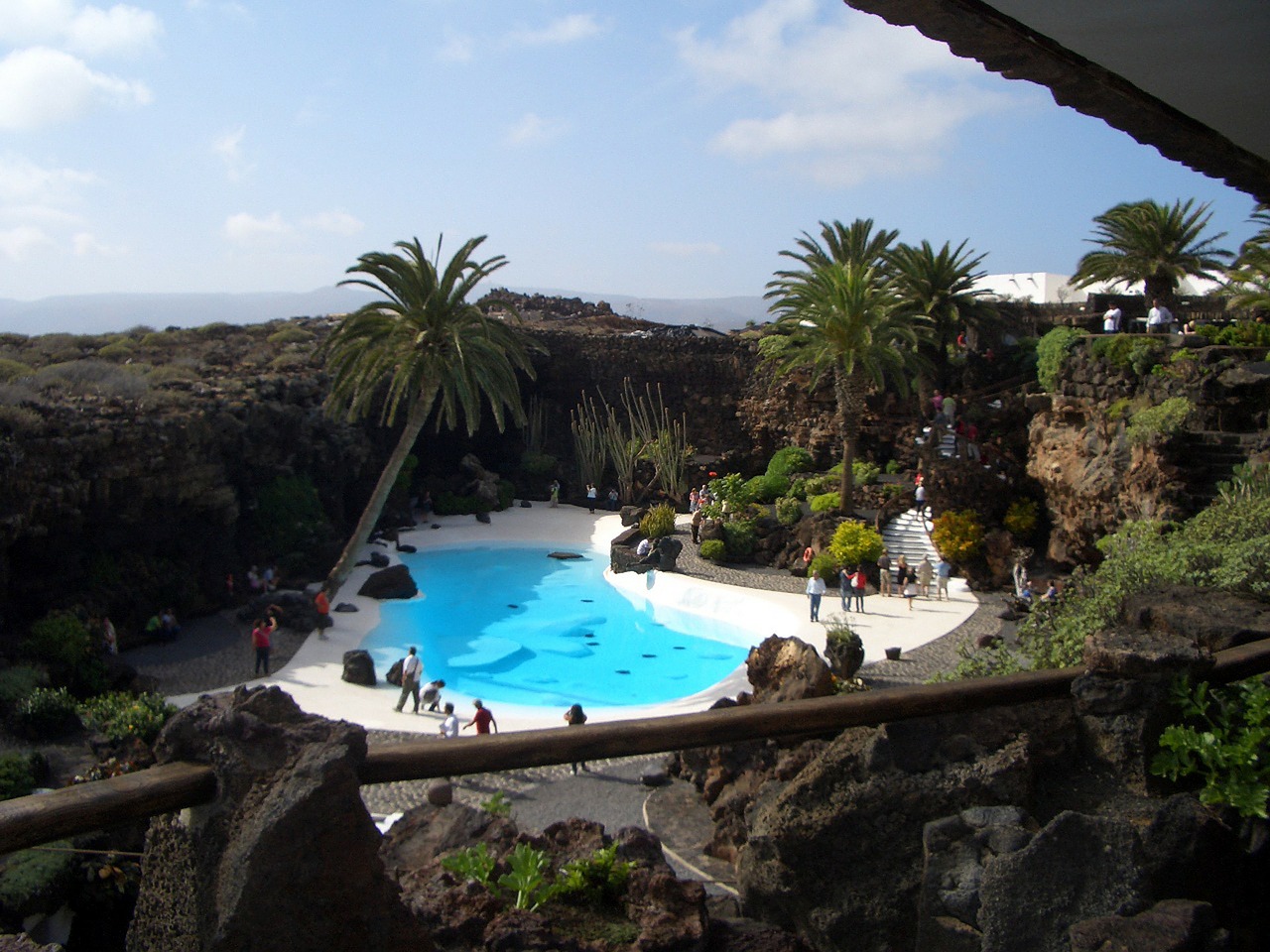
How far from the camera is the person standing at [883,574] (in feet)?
66.2

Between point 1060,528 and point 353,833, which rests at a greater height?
point 353,833

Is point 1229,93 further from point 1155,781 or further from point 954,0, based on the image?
point 1155,781

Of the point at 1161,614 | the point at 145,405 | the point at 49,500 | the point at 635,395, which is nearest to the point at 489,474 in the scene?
the point at 635,395

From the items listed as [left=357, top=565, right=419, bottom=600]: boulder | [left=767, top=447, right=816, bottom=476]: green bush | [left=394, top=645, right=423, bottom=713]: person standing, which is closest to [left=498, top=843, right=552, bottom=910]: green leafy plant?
[left=394, top=645, right=423, bottom=713]: person standing

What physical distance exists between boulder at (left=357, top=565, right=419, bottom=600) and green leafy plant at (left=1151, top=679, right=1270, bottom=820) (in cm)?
1980

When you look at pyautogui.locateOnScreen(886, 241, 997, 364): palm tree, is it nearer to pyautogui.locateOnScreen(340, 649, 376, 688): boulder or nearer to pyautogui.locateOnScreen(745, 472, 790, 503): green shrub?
pyautogui.locateOnScreen(745, 472, 790, 503): green shrub

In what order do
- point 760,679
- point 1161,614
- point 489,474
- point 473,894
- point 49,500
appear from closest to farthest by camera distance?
1. point 473,894
2. point 1161,614
3. point 760,679
4. point 49,500
5. point 489,474

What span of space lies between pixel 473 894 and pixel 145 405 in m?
18.5

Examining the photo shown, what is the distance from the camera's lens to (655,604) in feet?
71.1

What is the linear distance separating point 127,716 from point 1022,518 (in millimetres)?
16819

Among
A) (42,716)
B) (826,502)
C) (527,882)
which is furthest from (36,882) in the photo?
(826,502)

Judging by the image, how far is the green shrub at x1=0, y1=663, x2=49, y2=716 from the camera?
13.7 metres

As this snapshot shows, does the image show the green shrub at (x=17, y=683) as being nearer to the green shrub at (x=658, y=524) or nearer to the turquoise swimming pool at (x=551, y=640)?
the turquoise swimming pool at (x=551, y=640)

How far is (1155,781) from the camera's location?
3.63 metres
